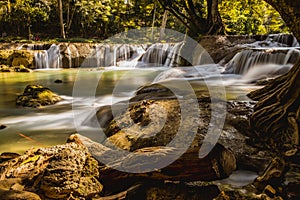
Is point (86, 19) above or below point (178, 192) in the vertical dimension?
above

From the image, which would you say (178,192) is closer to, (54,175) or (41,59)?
(54,175)

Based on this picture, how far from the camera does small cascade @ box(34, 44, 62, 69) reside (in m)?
18.2

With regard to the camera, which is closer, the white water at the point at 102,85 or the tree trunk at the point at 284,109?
the tree trunk at the point at 284,109

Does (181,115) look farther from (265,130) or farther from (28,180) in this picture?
(28,180)

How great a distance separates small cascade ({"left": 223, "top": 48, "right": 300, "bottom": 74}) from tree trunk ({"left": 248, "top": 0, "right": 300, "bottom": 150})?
5501mm

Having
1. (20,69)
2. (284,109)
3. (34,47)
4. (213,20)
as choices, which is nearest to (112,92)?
(284,109)

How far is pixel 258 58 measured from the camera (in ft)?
31.2

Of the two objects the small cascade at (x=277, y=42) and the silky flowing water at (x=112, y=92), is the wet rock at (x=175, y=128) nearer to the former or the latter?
the silky flowing water at (x=112, y=92)

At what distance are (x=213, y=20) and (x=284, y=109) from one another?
40.0ft

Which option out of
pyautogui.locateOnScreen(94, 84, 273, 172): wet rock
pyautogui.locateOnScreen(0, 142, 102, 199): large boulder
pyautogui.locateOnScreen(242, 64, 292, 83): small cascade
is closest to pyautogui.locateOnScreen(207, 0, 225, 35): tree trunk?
pyautogui.locateOnScreen(242, 64, 292, 83): small cascade

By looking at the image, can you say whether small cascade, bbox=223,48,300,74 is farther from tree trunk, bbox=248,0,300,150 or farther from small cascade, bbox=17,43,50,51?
small cascade, bbox=17,43,50,51

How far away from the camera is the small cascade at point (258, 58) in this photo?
8.77m

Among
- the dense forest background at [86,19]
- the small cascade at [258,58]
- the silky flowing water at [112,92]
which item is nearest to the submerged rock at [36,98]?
the silky flowing water at [112,92]

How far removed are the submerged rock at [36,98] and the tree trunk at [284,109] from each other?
578 centimetres
